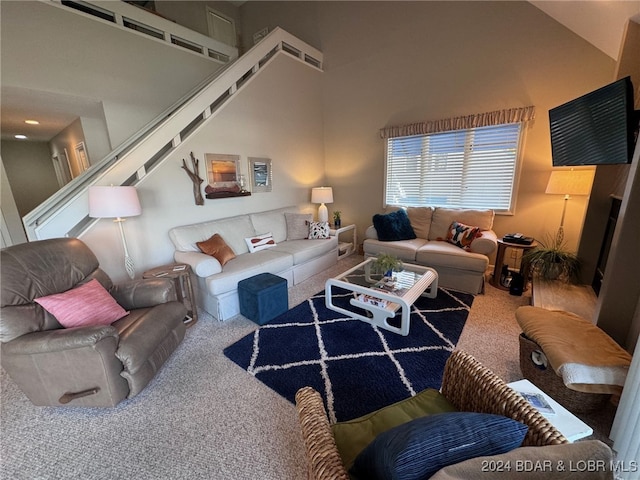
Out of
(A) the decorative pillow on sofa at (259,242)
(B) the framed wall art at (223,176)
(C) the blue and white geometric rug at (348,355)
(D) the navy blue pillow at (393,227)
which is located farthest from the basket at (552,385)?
(B) the framed wall art at (223,176)

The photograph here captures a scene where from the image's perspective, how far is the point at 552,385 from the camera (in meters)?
1.41

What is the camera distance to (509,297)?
280 cm

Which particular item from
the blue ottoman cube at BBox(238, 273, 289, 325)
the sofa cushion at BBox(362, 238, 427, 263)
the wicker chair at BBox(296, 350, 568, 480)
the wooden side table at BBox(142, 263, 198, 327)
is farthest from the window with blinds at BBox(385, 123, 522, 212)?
the wooden side table at BBox(142, 263, 198, 327)

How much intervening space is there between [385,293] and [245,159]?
2683 mm

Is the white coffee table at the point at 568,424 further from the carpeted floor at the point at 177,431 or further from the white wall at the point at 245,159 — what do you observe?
the white wall at the point at 245,159

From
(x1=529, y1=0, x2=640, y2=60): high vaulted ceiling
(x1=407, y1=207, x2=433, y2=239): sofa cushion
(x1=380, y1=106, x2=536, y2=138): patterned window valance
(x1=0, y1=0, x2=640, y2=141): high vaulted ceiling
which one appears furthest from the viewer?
(x1=407, y1=207, x2=433, y2=239): sofa cushion

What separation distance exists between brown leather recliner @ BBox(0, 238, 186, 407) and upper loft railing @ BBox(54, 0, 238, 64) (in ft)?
9.68

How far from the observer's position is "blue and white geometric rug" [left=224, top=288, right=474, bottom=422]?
1641 mm

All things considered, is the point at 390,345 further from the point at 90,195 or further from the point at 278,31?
the point at 278,31

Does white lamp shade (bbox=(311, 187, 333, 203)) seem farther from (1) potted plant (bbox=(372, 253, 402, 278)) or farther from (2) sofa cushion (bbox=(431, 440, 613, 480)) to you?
(2) sofa cushion (bbox=(431, 440, 613, 480))

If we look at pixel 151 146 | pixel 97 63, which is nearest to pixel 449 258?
pixel 151 146

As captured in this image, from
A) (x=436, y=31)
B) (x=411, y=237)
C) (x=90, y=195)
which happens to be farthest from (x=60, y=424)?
(x=436, y=31)

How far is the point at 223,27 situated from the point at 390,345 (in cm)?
610

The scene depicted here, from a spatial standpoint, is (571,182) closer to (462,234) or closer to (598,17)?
(462,234)
